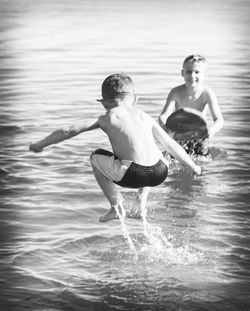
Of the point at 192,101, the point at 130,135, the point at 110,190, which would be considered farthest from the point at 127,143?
the point at 192,101

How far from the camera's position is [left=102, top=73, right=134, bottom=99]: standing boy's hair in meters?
6.35

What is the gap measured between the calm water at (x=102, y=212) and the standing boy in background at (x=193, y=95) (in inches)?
19.7

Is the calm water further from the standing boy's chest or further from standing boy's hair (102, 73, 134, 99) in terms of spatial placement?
standing boy's hair (102, 73, 134, 99)

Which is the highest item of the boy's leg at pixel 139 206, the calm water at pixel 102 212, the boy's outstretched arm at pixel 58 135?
the boy's outstretched arm at pixel 58 135

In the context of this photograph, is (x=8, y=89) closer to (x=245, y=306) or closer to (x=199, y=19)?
(x=245, y=306)

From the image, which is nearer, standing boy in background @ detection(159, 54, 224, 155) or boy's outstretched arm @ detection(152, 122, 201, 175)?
boy's outstretched arm @ detection(152, 122, 201, 175)

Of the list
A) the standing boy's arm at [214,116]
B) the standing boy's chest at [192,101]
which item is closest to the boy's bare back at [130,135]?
the standing boy's arm at [214,116]

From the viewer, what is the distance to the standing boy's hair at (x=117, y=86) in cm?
635

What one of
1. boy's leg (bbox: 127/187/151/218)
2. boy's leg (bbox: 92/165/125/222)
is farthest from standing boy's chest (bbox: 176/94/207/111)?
boy's leg (bbox: 92/165/125/222)

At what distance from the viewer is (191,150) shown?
950 centimetres

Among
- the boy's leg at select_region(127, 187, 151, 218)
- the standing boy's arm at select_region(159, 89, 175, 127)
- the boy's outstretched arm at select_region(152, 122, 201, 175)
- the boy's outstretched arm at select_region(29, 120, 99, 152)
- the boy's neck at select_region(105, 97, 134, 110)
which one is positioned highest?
the boy's neck at select_region(105, 97, 134, 110)

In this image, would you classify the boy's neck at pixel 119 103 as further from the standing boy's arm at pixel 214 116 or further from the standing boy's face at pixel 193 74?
the standing boy's face at pixel 193 74

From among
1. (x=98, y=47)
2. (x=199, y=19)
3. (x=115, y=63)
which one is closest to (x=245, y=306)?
(x=115, y=63)

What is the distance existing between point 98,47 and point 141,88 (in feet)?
→ 20.2
